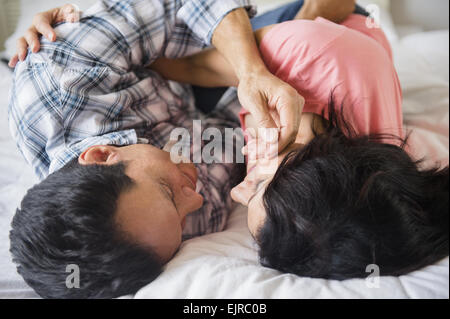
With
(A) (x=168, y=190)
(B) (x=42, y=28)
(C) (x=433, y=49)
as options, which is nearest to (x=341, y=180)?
(A) (x=168, y=190)

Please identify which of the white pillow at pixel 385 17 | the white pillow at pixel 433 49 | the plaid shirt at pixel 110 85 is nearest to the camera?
the plaid shirt at pixel 110 85

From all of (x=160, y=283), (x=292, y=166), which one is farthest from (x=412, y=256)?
(x=160, y=283)

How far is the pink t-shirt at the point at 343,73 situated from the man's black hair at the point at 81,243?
414mm

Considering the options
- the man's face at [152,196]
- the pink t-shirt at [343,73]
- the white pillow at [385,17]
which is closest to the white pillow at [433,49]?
the white pillow at [385,17]

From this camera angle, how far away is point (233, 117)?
110 centimetres

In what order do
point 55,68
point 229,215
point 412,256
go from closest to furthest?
1. point 412,256
2. point 55,68
3. point 229,215

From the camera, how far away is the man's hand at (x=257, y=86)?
0.69m

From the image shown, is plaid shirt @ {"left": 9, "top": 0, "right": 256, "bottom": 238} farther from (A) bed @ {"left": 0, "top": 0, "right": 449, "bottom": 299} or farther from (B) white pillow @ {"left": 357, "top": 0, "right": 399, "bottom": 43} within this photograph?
(B) white pillow @ {"left": 357, "top": 0, "right": 399, "bottom": 43}

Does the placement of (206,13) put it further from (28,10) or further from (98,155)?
(28,10)

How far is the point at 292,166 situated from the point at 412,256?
0.23m

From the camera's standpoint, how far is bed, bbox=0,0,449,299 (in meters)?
0.57

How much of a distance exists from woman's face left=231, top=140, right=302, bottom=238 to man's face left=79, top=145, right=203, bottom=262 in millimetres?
105

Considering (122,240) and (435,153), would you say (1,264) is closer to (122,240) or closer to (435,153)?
(122,240)

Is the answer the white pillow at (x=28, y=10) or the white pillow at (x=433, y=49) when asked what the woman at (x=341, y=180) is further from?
the white pillow at (x=28, y=10)
